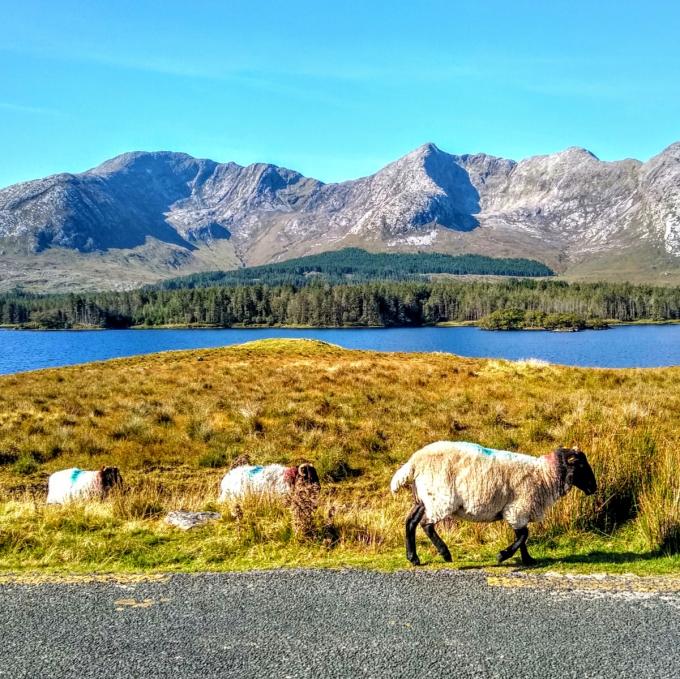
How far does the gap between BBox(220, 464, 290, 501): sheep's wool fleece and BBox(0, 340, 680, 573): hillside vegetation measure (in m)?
0.71

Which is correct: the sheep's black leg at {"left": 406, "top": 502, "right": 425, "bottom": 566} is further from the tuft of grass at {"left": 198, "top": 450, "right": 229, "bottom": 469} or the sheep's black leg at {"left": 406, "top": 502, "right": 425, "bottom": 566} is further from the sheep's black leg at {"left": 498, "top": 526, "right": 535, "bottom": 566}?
the tuft of grass at {"left": 198, "top": 450, "right": 229, "bottom": 469}

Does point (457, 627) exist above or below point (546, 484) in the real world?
below

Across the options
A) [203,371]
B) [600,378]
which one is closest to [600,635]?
[600,378]

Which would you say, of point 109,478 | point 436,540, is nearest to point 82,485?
point 109,478

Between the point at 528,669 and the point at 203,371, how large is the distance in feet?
111

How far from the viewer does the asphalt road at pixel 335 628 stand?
5793 millimetres

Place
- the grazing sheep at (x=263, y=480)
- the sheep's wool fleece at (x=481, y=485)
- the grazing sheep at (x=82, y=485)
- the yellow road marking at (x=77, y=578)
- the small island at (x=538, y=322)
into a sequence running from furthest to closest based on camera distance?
the small island at (x=538, y=322) < the grazing sheep at (x=82, y=485) < the grazing sheep at (x=263, y=480) < the sheep's wool fleece at (x=481, y=485) < the yellow road marking at (x=77, y=578)

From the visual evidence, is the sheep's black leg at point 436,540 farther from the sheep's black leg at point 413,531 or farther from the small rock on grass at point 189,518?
the small rock on grass at point 189,518

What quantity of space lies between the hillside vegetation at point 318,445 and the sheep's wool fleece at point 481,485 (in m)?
1.02

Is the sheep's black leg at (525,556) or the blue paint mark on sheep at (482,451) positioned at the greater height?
the blue paint mark on sheep at (482,451)

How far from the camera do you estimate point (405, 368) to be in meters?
38.2

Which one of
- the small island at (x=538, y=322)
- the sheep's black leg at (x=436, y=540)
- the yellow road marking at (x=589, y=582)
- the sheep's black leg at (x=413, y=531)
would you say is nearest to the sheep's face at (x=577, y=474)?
the yellow road marking at (x=589, y=582)

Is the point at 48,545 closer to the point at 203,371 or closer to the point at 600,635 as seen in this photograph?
the point at 600,635

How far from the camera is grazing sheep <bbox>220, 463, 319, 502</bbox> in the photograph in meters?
12.7
